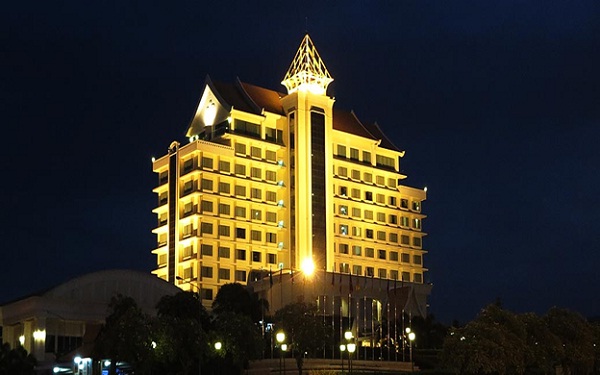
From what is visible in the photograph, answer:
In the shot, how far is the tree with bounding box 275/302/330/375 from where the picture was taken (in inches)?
3039

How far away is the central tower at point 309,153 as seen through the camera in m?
134

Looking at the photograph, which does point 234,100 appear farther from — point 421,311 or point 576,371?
point 576,371

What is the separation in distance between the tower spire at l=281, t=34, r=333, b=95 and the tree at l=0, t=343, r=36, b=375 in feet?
225

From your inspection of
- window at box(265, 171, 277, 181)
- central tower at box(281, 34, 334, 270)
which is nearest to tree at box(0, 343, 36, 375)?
central tower at box(281, 34, 334, 270)

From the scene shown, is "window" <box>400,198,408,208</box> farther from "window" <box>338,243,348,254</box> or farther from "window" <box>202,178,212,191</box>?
"window" <box>202,178,212,191</box>

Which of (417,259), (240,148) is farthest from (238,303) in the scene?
(417,259)

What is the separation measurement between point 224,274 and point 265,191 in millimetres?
14284

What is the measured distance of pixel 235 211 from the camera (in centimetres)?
13275

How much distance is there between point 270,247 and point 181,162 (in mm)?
17172

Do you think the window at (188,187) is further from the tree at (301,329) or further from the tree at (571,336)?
the tree at (571,336)

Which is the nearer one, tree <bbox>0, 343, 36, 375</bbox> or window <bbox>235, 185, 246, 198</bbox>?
tree <bbox>0, 343, 36, 375</bbox>

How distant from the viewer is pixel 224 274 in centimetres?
12862

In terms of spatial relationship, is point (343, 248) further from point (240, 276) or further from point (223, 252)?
point (223, 252)

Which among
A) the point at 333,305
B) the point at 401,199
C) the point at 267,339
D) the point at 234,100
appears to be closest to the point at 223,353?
the point at 267,339
